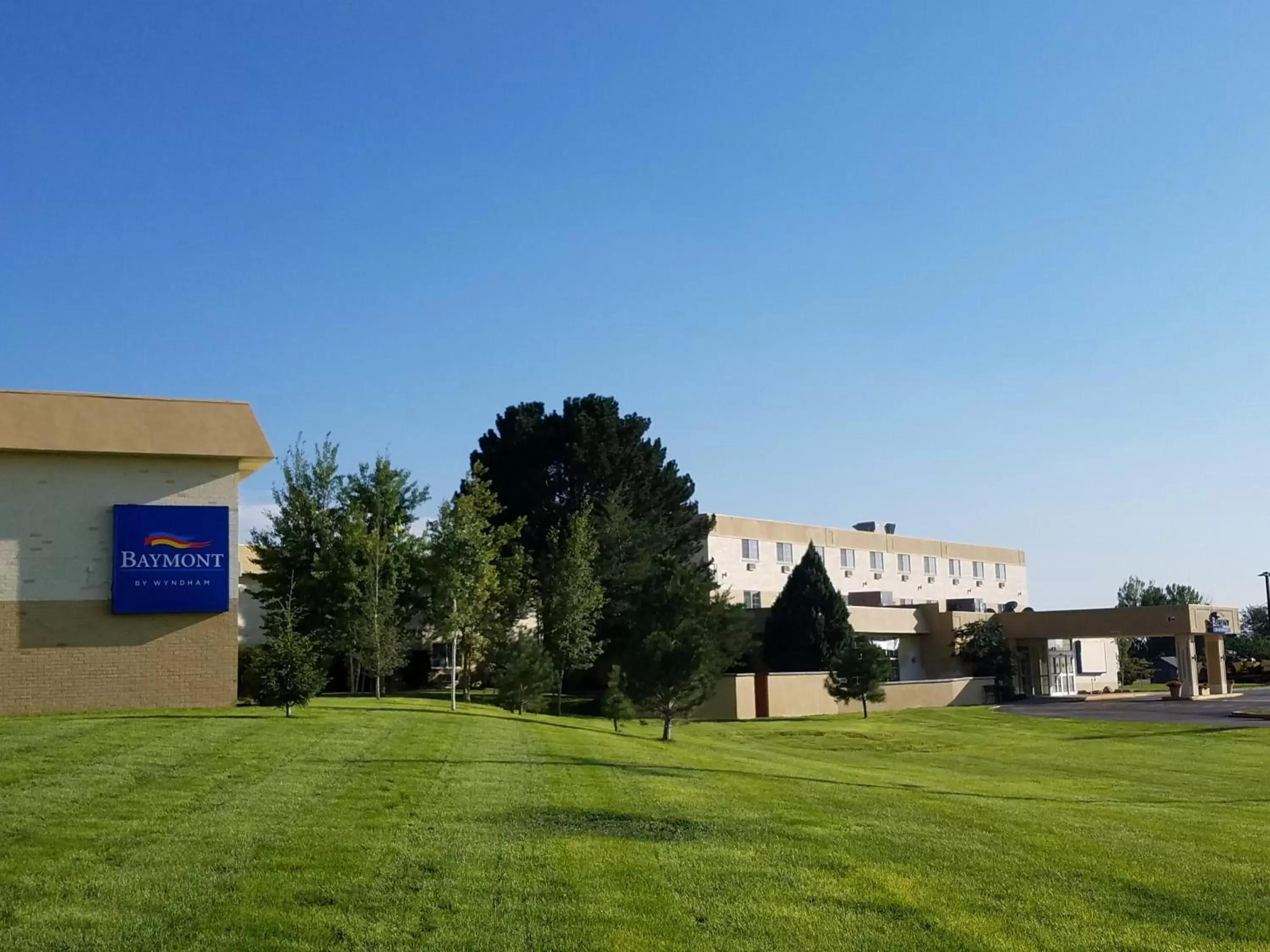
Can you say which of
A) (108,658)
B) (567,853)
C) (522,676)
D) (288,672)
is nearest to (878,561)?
(522,676)

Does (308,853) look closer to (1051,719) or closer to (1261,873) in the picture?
(1261,873)

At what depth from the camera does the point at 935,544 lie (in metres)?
80.7

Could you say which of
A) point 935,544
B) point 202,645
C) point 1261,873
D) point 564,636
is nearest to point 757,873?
point 1261,873

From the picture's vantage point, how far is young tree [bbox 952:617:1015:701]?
59344mm

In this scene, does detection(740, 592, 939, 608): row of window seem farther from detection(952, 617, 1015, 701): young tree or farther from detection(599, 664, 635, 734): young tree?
detection(599, 664, 635, 734): young tree

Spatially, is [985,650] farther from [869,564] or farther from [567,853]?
[567,853]

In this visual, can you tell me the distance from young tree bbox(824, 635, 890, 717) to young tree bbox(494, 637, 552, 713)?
16.5 m

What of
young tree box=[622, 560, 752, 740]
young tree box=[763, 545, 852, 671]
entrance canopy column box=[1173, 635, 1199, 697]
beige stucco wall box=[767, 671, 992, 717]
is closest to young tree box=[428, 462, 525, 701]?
young tree box=[622, 560, 752, 740]

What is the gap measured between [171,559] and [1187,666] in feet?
160

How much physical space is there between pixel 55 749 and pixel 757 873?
11.4 meters

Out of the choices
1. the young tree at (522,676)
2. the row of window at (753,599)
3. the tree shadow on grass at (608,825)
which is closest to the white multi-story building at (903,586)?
the row of window at (753,599)

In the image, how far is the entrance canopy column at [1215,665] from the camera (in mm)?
60844

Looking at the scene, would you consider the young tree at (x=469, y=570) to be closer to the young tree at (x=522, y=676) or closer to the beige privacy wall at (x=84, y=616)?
the young tree at (x=522, y=676)

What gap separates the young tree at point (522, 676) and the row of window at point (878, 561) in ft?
101
